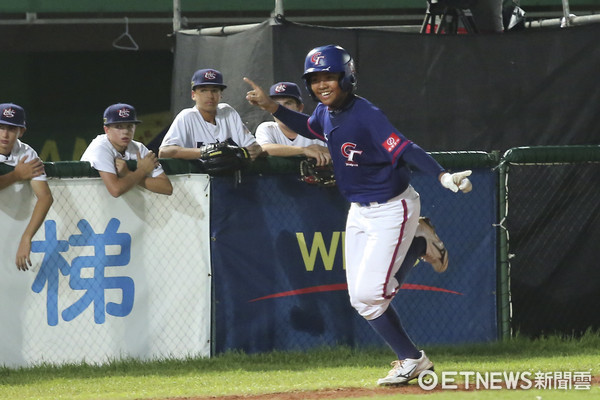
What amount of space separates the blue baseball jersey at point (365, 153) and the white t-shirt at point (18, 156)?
6.89ft

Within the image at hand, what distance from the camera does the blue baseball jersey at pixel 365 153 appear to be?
18.3ft

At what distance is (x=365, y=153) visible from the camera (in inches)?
222

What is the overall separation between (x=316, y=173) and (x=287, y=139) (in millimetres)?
588

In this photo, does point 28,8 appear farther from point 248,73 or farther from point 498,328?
point 498,328

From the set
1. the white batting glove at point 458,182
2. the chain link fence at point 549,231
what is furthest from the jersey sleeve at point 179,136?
the white batting glove at point 458,182

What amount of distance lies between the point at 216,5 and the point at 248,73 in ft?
11.3

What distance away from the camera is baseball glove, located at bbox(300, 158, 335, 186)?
6.88 metres

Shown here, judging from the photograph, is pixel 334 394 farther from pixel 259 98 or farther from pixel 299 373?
pixel 259 98

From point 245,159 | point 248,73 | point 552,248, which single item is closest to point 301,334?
point 245,159

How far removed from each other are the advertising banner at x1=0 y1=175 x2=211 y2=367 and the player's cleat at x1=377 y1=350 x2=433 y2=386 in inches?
65.6

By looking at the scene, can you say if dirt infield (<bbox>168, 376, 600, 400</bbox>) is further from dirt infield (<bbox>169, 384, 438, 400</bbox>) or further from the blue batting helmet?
the blue batting helmet

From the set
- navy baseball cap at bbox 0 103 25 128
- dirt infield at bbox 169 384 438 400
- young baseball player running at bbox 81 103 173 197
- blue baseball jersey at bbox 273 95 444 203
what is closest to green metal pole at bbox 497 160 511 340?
blue baseball jersey at bbox 273 95 444 203

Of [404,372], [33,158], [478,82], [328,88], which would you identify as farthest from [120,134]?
[478,82]

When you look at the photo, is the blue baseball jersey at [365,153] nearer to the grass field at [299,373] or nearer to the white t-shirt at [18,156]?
the grass field at [299,373]
